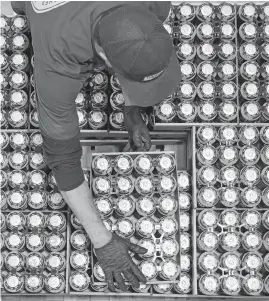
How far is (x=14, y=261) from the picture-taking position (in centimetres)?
298

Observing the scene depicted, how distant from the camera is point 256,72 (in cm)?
314

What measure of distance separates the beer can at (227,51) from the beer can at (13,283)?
74.5 inches

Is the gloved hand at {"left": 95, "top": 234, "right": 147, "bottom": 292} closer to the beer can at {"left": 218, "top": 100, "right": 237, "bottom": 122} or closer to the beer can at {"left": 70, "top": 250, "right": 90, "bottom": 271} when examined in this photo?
the beer can at {"left": 70, "top": 250, "right": 90, "bottom": 271}

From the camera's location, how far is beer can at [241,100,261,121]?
3.09 meters

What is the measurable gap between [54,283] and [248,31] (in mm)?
2018

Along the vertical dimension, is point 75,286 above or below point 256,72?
below

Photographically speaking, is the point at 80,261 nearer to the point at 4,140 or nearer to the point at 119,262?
the point at 119,262

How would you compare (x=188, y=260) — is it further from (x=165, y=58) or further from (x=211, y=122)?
(x=165, y=58)

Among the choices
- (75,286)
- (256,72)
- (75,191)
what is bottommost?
(75,286)

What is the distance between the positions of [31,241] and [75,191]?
0.66 meters

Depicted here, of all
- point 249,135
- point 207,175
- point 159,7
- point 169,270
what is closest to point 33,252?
point 169,270

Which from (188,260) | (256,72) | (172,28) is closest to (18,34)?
(172,28)

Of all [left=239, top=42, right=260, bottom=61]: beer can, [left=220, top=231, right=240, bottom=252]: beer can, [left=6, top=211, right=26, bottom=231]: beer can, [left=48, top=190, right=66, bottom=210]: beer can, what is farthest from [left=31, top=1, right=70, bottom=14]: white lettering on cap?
[left=220, top=231, right=240, bottom=252]: beer can

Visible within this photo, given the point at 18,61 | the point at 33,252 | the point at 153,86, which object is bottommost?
the point at 33,252
